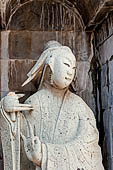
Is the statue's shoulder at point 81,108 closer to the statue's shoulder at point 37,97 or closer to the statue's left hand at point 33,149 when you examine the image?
the statue's shoulder at point 37,97

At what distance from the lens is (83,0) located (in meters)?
5.67

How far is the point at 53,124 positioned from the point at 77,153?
374mm

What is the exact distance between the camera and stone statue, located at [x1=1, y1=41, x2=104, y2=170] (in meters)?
4.76

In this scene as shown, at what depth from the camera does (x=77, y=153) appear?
15.8 feet

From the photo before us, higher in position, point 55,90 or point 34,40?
point 34,40

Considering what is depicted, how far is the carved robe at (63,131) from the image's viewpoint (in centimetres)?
476

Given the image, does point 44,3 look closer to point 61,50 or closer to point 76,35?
point 76,35

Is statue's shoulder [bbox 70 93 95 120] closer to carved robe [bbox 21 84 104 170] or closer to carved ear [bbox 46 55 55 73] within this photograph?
carved robe [bbox 21 84 104 170]

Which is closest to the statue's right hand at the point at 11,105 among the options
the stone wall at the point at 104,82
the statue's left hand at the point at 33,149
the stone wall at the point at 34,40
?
the statue's left hand at the point at 33,149

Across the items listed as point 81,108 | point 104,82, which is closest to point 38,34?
point 104,82

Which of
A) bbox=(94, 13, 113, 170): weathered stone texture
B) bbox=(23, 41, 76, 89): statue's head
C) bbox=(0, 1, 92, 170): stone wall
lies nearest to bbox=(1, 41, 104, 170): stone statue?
bbox=(23, 41, 76, 89): statue's head

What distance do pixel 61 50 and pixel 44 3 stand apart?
0.99 m

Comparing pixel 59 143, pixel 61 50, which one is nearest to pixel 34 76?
pixel 61 50

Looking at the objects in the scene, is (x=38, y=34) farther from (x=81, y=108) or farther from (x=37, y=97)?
(x=81, y=108)
